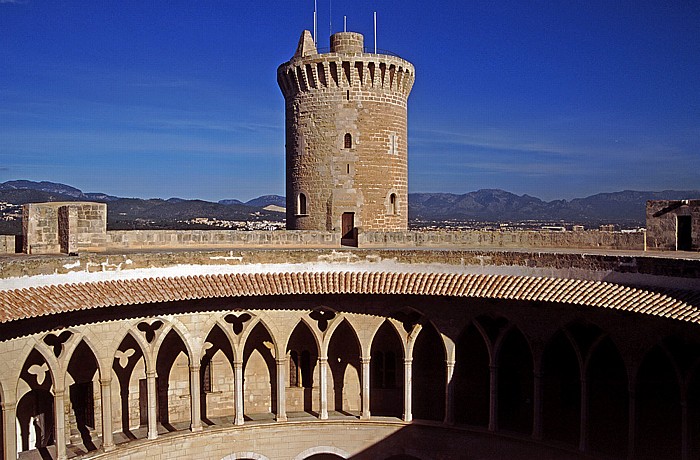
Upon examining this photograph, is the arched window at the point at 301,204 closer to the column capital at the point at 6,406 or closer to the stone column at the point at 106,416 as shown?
the stone column at the point at 106,416

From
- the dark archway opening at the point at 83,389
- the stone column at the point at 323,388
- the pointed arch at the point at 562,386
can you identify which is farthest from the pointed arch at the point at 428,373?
the dark archway opening at the point at 83,389

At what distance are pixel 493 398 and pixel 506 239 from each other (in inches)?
303

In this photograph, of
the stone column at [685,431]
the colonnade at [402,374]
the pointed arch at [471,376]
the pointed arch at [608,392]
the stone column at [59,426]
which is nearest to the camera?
the stone column at [685,431]

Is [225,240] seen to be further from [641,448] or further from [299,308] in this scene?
[641,448]

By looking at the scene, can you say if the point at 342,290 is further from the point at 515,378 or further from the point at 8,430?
the point at 8,430

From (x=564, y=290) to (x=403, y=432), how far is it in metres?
7.36

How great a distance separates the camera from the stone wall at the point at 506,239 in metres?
25.3

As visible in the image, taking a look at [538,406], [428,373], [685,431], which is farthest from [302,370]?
[685,431]

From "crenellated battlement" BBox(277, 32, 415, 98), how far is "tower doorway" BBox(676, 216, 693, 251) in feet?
45.1

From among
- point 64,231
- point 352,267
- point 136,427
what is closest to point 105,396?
point 136,427

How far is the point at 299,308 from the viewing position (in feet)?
70.4

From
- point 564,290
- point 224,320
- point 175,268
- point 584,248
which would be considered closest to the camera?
point 564,290

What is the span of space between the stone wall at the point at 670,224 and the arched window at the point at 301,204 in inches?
580

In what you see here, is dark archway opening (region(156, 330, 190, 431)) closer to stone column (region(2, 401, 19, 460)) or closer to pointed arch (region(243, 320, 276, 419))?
pointed arch (region(243, 320, 276, 419))
